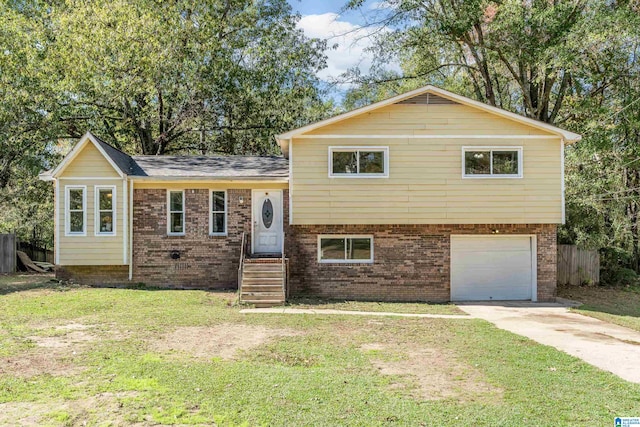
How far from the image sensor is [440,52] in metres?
21.2

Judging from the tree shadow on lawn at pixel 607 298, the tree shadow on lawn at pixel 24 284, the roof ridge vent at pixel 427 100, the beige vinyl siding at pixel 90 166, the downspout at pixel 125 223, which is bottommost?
the tree shadow on lawn at pixel 607 298

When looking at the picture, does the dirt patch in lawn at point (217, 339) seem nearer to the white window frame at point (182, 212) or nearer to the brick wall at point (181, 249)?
the brick wall at point (181, 249)

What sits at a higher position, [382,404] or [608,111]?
[608,111]

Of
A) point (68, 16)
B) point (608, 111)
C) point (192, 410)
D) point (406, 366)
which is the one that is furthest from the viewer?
point (68, 16)

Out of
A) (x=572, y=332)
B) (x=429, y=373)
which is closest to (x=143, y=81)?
(x=429, y=373)

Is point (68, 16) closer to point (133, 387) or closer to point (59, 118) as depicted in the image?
point (59, 118)

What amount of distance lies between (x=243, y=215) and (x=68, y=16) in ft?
39.8

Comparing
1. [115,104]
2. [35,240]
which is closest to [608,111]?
[115,104]

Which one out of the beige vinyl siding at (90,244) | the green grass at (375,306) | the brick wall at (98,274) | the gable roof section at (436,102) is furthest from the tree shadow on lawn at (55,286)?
the gable roof section at (436,102)

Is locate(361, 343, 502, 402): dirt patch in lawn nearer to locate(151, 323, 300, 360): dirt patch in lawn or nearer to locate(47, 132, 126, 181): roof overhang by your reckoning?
locate(151, 323, 300, 360): dirt patch in lawn

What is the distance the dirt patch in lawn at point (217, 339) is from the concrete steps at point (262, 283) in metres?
2.60

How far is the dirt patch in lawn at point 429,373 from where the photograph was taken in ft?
18.3

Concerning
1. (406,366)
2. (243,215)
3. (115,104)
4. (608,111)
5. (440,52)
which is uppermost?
(440,52)

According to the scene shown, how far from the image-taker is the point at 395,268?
45.7 feet
